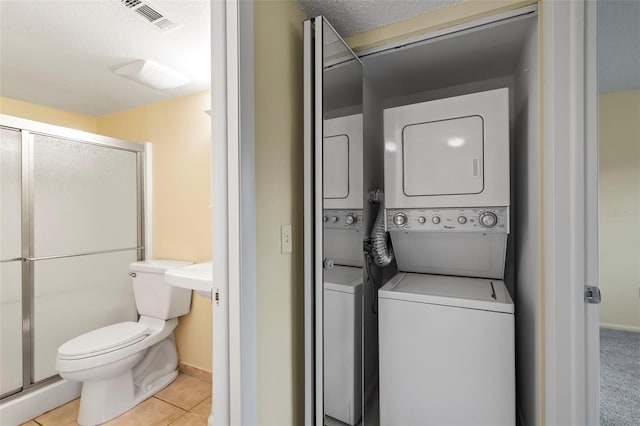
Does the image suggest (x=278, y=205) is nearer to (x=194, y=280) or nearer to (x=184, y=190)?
(x=194, y=280)

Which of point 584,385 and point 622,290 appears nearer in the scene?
point 584,385

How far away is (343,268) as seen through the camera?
5.33ft

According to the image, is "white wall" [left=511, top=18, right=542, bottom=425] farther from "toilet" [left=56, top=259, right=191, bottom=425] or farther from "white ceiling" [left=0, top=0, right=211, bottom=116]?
"toilet" [left=56, top=259, right=191, bottom=425]

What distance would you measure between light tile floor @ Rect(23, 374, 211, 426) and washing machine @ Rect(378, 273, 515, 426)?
4.06ft

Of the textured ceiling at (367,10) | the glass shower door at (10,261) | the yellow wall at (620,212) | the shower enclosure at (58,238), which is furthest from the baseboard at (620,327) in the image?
the glass shower door at (10,261)

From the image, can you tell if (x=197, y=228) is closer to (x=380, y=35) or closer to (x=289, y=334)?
(x=289, y=334)

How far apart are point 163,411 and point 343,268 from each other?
5.29ft

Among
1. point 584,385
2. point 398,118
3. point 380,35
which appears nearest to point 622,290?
point 584,385

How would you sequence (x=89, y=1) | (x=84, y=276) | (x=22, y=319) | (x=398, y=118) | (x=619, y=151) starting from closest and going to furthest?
(x=89, y=1) < (x=619, y=151) < (x=398, y=118) < (x=22, y=319) < (x=84, y=276)

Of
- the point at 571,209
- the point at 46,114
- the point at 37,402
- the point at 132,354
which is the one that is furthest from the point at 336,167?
the point at 46,114

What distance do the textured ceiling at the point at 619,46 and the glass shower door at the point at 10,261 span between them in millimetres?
3431

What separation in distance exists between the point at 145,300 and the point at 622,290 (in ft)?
9.97

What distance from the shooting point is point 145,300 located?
2.42 m

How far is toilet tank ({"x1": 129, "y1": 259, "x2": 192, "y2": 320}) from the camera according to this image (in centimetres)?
233
